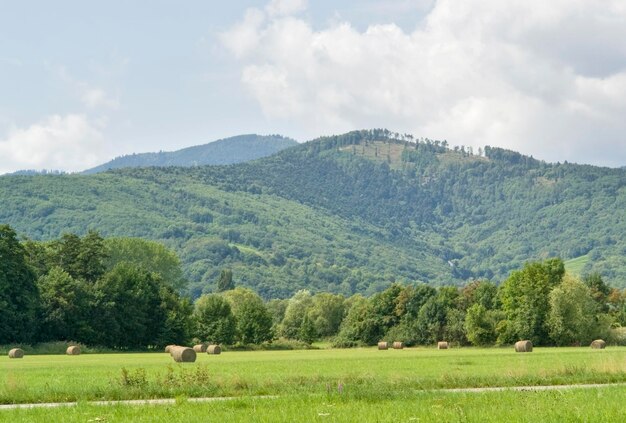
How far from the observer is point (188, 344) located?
96.8 metres

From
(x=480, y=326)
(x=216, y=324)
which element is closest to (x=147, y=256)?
(x=216, y=324)

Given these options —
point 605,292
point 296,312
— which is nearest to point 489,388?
point 605,292

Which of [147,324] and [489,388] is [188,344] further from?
[489,388]

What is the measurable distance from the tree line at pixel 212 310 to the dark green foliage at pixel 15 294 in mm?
91

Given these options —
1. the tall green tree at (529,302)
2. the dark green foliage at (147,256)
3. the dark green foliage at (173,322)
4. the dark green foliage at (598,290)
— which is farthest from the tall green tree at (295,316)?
the tall green tree at (529,302)

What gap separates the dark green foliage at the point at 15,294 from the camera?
8044 cm

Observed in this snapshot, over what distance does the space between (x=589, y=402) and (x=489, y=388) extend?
677 centimetres

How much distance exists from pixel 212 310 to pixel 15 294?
94.5 ft

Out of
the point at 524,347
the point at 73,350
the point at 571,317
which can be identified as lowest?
the point at 524,347

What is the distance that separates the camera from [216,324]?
10569 centimetres

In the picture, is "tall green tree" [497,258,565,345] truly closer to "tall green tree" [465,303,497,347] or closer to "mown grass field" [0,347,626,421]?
"tall green tree" [465,303,497,347]

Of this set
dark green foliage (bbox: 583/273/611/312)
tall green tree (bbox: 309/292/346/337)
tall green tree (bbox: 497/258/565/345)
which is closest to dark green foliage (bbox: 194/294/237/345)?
tall green tree (bbox: 497/258/565/345)

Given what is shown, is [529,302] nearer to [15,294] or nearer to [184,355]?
A: [184,355]

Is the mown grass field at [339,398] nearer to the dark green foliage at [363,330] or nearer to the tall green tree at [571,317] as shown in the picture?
the tall green tree at [571,317]
